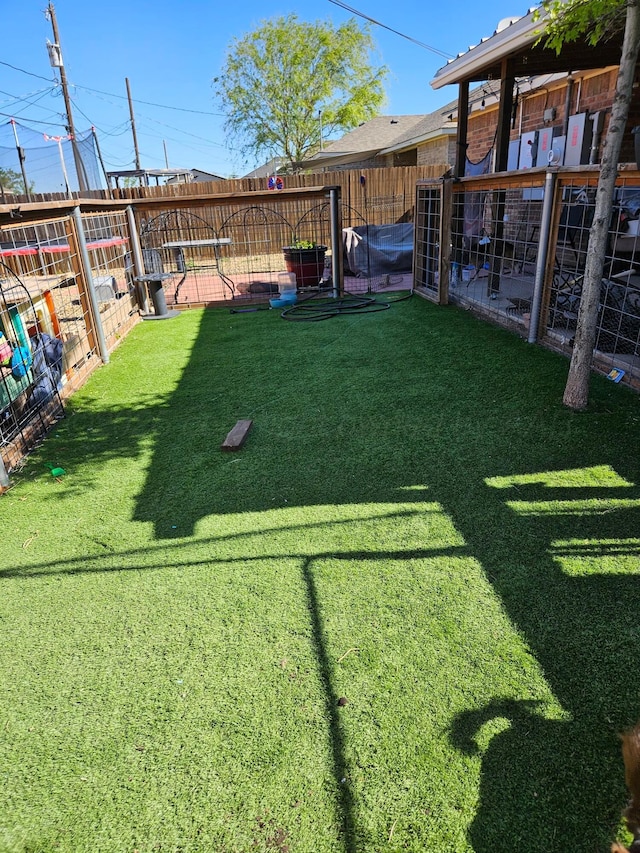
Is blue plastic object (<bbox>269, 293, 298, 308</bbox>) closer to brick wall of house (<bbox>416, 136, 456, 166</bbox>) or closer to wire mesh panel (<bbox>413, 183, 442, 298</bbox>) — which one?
wire mesh panel (<bbox>413, 183, 442, 298</bbox>)

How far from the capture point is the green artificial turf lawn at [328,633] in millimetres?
1509

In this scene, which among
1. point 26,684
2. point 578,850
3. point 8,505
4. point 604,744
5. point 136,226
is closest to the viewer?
point 578,850

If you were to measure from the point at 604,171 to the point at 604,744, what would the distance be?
3107 mm

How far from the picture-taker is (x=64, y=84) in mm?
17062

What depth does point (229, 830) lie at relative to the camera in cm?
147

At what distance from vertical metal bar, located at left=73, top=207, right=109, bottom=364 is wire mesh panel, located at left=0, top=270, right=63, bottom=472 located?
102 centimetres

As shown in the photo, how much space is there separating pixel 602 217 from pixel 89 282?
479cm

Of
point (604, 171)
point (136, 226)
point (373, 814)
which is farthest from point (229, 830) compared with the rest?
point (136, 226)

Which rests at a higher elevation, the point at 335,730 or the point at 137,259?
the point at 137,259

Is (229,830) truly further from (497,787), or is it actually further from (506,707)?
(506,707)

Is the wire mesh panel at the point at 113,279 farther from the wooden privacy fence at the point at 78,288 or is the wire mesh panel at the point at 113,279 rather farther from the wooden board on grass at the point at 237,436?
the wooden board on grass at the point at 237,436

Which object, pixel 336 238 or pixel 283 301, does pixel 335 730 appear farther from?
pixel 336 238

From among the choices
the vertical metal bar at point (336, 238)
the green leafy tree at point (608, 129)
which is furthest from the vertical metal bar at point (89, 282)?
the green leafy tree at point (608, 129)

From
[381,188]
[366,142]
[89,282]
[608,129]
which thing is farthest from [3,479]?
[366,142]
